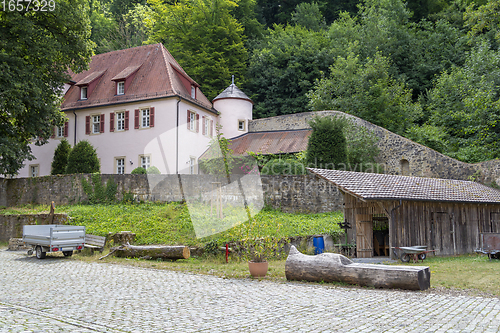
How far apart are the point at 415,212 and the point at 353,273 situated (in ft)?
25.7

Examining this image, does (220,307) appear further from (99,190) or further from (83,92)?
(83,92)

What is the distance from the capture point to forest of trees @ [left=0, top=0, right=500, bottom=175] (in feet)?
100

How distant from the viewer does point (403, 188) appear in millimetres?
16078

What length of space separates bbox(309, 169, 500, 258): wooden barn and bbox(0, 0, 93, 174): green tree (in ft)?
44.3

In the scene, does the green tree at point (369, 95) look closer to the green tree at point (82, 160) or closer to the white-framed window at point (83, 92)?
the white-framed window at point (83, 92)

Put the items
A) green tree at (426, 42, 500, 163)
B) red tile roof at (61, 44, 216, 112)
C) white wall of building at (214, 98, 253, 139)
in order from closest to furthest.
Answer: green tree at (426, 42, 500, 163)
red tile roof at (61, 44, 216, 112)
white wall of building at (214, 98, 253, 139)

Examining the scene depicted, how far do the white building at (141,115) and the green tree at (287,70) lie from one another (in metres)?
6.69

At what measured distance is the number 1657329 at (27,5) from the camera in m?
19.1

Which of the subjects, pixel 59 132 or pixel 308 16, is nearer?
pixel 59 132

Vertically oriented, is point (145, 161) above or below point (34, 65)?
below

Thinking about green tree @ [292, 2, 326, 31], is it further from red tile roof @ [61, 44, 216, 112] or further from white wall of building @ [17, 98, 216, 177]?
white wall of building @ [17, 98, 216, 177]

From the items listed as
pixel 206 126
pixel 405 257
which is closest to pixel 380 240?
pixel 405 257

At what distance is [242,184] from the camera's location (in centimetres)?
2145

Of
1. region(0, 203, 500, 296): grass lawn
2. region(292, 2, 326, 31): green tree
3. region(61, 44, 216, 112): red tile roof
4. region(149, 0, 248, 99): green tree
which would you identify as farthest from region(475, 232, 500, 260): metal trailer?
region(292, 2, 326, 31): green tree
